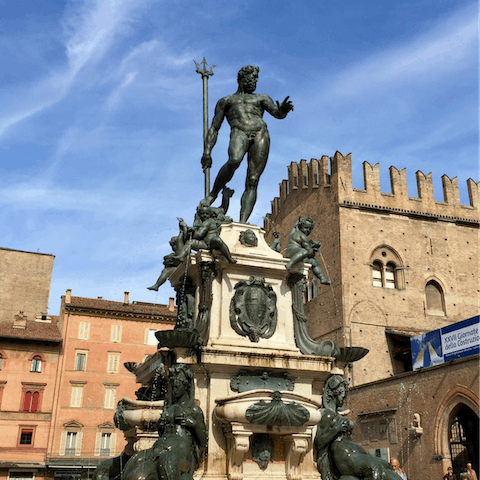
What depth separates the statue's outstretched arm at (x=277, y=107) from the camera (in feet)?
28.1

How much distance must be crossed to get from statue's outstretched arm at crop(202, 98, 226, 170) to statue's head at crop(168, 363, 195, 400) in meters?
3.71

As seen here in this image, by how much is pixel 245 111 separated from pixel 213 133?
62 centimetres

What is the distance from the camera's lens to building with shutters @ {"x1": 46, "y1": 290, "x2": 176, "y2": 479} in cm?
3738

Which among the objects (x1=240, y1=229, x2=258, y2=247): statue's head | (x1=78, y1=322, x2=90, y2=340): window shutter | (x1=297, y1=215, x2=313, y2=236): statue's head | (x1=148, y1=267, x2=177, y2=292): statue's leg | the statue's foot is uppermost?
(x1=78, y1=322, x2=90, y2=340): window shutter

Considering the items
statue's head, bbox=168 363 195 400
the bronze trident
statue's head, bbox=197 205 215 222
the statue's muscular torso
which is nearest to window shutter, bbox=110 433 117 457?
the bronze trident

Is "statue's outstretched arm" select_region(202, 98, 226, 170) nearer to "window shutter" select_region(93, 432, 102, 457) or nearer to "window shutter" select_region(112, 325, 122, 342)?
"window shutter" select_region(93, 432, 102, 457)

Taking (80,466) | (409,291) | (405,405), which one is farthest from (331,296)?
(80,466)

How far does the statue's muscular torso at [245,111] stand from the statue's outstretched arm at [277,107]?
0.06 m

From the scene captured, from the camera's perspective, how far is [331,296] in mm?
33656

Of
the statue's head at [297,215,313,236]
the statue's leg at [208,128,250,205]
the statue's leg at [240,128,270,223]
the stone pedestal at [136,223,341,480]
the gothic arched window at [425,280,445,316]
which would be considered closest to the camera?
the stone pedestal at [136,223,341,480]

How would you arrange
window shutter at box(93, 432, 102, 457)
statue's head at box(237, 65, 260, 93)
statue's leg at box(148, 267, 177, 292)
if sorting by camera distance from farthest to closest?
window shutter at box(93, 432, 102, 457) < statue's head at box(237, 65, 260, 93) < statue's leg at box(148, 267, 177, 292)

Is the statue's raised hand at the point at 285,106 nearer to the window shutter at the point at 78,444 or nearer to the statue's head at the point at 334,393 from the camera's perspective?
the statue's head at the point at 334,393

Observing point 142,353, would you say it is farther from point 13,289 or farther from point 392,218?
point 392,218

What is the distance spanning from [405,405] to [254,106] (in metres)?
21.1
